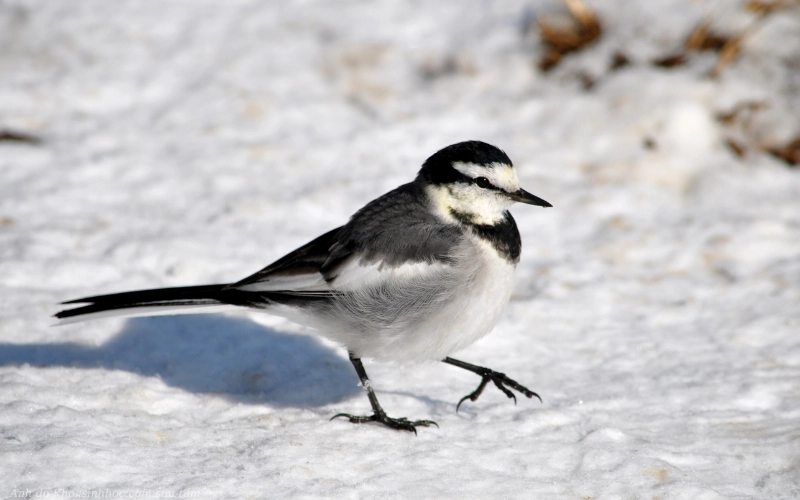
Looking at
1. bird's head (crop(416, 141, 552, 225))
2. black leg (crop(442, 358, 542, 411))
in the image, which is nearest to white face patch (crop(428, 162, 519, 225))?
bird's head (crop(416, 141, 552, 225))

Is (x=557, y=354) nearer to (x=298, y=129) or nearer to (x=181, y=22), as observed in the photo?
(x=298, y=129)

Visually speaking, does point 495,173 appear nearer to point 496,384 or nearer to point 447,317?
point 447,317

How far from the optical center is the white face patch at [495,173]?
4328 mm

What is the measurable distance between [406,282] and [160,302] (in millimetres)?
1297

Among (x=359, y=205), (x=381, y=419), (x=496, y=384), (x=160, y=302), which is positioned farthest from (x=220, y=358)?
(x=359, y=205)

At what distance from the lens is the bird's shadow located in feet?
14.8

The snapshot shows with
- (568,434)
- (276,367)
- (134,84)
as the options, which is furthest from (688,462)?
(134,84)

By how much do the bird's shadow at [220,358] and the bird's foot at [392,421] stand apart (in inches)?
14.4

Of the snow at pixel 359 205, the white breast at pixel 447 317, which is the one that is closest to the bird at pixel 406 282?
the white breast at pixel 447 317

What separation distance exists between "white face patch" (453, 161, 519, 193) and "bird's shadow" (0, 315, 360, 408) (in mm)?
1506

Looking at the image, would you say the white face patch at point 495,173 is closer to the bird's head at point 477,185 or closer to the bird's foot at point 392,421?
the bird's head at point 477,185

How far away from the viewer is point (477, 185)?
4371 mm

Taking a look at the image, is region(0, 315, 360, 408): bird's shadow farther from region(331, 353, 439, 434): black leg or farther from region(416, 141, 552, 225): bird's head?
region(416, 141, 552, 225): bird's head

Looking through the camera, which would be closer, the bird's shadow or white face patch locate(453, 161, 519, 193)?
white face patch locate(453, 161, 519, 193)
